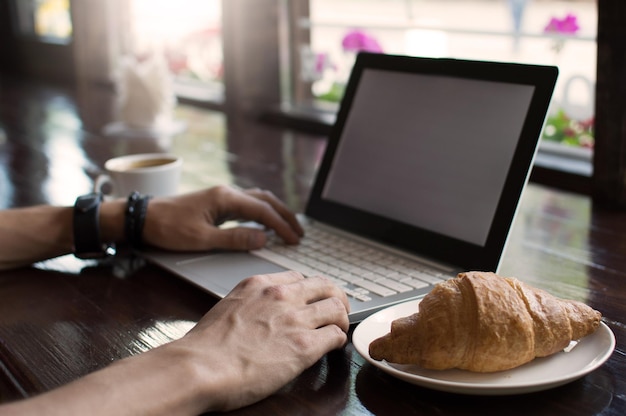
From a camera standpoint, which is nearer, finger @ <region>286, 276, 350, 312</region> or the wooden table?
the wooden table

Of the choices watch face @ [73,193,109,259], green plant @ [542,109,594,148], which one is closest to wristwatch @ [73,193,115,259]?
watch face @ [73,193,109,259]

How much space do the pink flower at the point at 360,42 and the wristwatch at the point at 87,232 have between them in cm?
125

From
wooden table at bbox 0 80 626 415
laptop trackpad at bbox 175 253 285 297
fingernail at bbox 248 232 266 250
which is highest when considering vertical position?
fingernail at bbox 248 232 266 250

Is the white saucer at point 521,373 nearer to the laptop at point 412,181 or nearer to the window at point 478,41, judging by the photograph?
the laptop at point 412,181

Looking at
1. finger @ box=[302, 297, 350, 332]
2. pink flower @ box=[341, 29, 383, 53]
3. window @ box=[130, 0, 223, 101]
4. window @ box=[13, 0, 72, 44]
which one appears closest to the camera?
finger @ box=[302, 297, 350, 332]

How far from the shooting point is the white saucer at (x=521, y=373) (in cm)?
60

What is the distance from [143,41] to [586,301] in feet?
8.89

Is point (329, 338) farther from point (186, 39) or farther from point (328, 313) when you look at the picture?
point (186, 39)

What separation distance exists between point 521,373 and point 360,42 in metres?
1.62

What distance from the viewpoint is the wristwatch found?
1011mm

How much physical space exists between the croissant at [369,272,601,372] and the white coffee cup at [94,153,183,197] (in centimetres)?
63

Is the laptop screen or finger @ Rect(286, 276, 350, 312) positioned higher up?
the laptop screen

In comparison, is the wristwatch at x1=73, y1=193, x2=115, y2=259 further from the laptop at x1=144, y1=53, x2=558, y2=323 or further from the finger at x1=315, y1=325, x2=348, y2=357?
the finger at x1=315, y1=325, x2=348, y2=357

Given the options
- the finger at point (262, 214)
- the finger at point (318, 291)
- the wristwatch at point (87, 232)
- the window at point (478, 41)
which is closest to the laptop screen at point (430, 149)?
the finger at point (262, 214)
